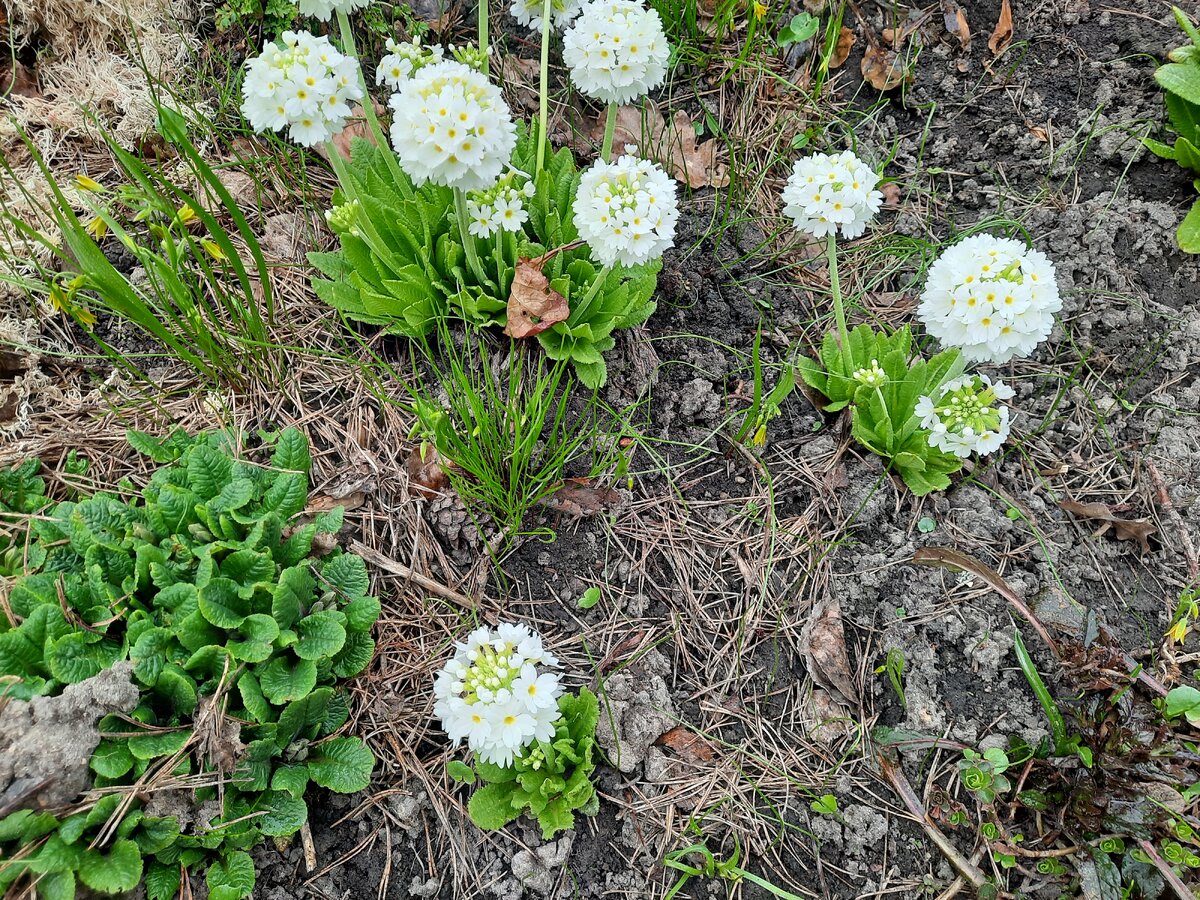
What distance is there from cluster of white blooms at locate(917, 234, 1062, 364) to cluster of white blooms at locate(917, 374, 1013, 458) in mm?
132

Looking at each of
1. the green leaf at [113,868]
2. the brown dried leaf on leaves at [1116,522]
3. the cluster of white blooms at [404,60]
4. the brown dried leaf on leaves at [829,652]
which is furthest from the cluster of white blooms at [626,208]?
the green leaf at [113,868]

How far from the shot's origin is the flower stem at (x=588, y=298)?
9.84ft

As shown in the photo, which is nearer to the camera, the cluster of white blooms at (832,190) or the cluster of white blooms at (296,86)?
the cluster of white blooms at (296,86)

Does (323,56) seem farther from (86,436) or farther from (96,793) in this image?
(96,793)

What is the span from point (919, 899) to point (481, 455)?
79.7 inches

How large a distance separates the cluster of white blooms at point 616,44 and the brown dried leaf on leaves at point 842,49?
167cm

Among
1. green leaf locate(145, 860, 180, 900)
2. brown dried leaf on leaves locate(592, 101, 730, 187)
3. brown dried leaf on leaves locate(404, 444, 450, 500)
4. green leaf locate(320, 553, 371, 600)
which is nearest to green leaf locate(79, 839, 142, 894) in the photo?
green leaf locate(145, 860, 180, 900)

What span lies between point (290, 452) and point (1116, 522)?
10.4ft

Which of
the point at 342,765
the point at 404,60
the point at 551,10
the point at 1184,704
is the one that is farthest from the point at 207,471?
the point at 1184,704

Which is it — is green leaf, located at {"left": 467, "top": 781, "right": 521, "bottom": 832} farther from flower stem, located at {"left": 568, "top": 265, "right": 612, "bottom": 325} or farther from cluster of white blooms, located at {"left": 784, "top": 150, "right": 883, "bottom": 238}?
cluster of white blooms, located at {"left": 784, "top": 150, "right": 883, "bottom": 238}

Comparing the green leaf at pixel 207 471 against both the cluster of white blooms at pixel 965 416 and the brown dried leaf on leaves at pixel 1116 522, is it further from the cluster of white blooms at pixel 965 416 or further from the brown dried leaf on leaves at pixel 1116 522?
the brown dried leaf on leaves at pixel 1116 522

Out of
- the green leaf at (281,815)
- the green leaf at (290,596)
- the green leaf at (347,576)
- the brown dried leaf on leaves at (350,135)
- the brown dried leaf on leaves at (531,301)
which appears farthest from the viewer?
the brown dried leaf on leaves at (350,135)

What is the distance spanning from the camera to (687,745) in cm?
267

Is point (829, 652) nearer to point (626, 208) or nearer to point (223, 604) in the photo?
point (626, 208)
